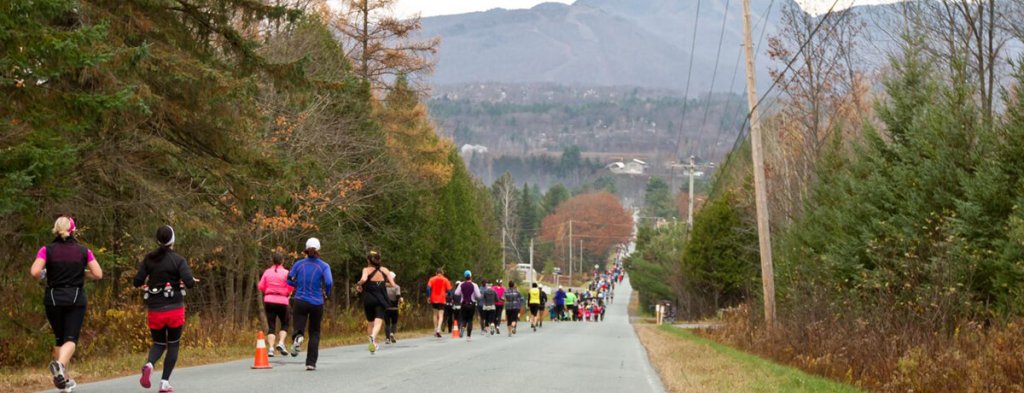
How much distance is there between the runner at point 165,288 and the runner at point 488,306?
81.2ft

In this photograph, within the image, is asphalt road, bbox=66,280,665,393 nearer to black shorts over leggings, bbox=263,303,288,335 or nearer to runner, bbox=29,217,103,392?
black shorts over leggings, bbox=263,303,288,335

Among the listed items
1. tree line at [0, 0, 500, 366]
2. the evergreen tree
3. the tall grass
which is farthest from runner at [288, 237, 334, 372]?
the evergreen tree

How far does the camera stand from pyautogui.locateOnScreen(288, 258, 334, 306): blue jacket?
16953mm

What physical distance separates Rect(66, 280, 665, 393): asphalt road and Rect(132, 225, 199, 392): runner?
60cm

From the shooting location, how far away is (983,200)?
21.3 meters

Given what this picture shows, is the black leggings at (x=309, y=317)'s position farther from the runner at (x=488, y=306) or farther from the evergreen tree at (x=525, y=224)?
the evergreen tree at (x=525, y=224)

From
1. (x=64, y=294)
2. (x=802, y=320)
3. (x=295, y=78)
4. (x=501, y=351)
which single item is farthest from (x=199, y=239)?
(x=802, y=320)

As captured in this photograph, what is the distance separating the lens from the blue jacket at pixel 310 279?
16953 millimetres

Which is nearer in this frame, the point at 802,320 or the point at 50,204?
the point at 50,204

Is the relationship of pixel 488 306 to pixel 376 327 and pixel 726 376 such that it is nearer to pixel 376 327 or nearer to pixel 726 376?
pixel 376 327

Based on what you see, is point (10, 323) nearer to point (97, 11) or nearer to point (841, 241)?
point (97, 11)

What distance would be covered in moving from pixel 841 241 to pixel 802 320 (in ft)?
12.2

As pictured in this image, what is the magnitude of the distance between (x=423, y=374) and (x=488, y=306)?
21526 mm

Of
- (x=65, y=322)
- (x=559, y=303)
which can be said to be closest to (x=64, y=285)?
(x=65, y=322)
